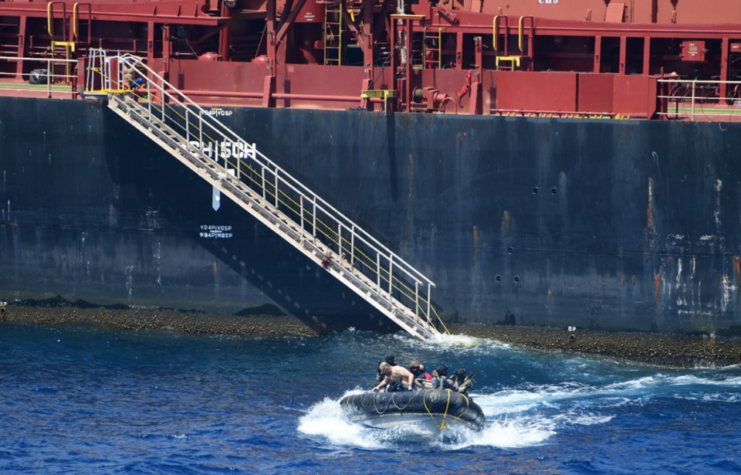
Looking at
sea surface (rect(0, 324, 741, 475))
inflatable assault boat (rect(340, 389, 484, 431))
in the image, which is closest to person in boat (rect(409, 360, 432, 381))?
inflatable assault boat (rect(340, 389, 484, 431))

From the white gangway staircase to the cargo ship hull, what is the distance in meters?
0.50

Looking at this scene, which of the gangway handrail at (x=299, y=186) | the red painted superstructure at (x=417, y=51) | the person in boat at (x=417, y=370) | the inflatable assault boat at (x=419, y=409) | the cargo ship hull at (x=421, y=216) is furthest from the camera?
the red painted superstructure at (x=417, y=51)

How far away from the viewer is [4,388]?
2570 centimetres

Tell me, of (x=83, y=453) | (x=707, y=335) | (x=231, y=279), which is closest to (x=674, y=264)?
(x=707, y=335)

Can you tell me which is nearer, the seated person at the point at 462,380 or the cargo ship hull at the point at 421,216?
the seated person at the point at 462,380

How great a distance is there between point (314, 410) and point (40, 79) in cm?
1452

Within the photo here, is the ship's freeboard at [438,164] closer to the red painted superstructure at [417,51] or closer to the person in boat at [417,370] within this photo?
the red painted superstructure at [417,51]

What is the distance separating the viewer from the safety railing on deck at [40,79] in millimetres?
31645

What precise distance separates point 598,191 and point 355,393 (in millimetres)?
9023

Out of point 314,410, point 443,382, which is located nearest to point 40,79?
point 314,410

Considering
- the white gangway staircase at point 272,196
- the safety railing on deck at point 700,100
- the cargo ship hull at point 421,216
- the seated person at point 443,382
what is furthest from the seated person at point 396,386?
the safety railing on deck at point 700,100

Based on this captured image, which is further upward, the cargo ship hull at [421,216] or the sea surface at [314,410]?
the cargo ship hull at [421,216]

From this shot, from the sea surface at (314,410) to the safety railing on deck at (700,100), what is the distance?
674 cm

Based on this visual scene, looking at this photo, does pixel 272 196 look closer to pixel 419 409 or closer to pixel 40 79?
pixel 40 79
